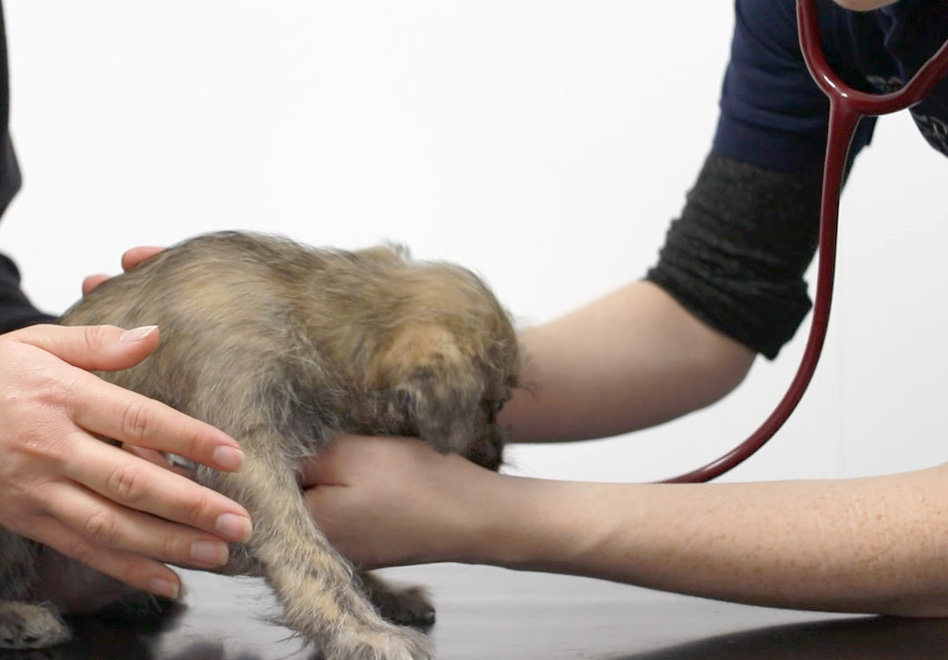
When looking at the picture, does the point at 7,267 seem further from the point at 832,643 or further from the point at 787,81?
the point at 832,643

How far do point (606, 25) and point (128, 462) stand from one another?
227cm

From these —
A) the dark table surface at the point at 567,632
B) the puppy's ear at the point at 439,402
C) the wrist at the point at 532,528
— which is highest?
the puppy's ear at the point at 439,402

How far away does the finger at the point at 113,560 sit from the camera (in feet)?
3.72

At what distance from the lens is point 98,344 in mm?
1089

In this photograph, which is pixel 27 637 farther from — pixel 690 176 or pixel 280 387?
pixel 690 176

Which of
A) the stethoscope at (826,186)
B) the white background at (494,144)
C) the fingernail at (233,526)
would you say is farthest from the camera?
the white background at (494,144)

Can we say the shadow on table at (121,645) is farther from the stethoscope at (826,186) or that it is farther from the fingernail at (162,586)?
the stethoscope at (826,186)

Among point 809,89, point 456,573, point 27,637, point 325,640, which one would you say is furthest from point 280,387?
point 809,89

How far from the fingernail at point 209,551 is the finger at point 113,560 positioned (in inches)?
3.1

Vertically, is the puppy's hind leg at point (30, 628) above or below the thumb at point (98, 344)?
below

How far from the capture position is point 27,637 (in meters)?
1.22

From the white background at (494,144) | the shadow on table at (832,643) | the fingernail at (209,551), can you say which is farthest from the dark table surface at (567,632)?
the white background at (494,144)

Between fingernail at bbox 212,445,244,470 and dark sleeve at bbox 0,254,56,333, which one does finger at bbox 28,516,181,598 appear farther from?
dark sleeve at bbox 0,254,56,333

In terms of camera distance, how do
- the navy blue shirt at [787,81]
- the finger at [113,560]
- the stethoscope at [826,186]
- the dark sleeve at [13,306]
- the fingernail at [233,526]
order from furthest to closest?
the dark sleeve at [13,306]
the navy blue shirt at [787,81]
the stethoscope at [826,186]
the finger at [113,560]
the fingernail at [233,526]
